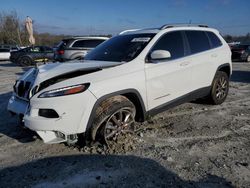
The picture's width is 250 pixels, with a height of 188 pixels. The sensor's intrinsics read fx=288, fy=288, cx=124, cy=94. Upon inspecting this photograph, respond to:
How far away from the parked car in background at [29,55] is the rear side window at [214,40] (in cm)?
1550

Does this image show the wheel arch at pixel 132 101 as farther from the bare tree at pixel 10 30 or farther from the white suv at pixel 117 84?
the bare tree at pixel 10 30

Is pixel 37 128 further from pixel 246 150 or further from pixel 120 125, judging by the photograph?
pixel 246 150

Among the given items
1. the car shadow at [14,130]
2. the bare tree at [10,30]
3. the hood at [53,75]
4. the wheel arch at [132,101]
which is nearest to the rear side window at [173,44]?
the wheel arch at [132,101]

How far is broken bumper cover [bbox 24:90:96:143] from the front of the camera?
373cm

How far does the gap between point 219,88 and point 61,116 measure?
4.16m

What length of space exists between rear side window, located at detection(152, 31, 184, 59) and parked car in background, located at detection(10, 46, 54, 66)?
52.8ft

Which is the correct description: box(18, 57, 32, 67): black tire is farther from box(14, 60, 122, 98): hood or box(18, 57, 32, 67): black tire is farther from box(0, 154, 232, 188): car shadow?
box(0, 154, 232, 188): car shadow

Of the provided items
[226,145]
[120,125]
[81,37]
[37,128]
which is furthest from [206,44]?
[81,37]

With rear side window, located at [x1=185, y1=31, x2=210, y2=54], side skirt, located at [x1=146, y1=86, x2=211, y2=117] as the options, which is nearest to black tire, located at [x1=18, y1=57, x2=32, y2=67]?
rear side window, located at [x1=185, y1=31, x2=210, y2=54]

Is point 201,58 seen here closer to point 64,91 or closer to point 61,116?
point 64,91

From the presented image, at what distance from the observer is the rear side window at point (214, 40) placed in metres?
6.31

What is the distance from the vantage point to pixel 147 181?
11.2 ft

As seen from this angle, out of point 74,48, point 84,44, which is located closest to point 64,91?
point 74,48

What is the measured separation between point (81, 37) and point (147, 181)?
12.1m
